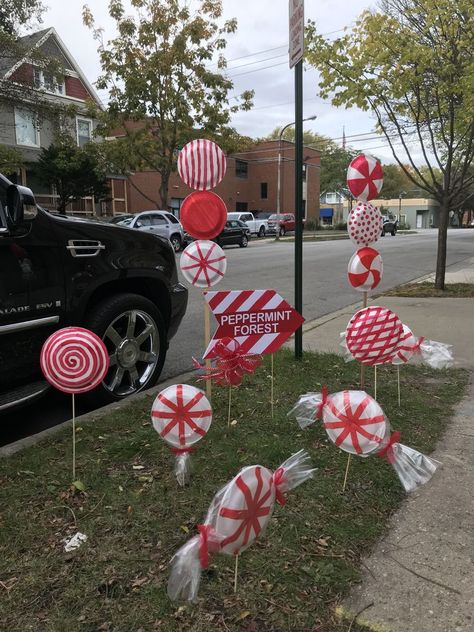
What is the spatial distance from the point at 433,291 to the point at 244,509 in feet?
29.3

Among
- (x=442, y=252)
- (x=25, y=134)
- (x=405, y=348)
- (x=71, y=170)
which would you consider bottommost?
(x=405, y=348)

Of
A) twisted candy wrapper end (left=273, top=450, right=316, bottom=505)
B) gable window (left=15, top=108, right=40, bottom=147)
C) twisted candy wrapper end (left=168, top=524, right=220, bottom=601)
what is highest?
gable window (left=15, top=108, right=40, bottom=147)

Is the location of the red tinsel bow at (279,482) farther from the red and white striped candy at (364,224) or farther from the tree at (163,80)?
the tree at (163,80)

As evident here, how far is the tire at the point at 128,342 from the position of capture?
4012mm

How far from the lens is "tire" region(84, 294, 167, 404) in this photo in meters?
4.01

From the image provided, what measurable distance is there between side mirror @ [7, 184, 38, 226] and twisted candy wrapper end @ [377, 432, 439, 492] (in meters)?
2.42

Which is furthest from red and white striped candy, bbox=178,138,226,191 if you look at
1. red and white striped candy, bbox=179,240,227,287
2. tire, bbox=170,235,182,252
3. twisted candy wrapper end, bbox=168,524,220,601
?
tire, bbox=170,235,182,252

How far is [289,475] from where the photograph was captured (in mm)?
2250

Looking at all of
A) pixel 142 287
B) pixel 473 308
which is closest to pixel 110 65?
pixel 473 308

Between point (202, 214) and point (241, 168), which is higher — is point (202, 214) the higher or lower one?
the lower one

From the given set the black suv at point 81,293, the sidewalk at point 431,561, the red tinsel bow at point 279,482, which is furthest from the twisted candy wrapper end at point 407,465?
the black suv at point 81,293

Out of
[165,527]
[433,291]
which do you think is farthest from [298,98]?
[433,291]

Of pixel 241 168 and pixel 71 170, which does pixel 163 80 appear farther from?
pixel 241 168

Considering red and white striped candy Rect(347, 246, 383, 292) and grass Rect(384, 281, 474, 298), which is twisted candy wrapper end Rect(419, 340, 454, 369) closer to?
red and white striped candy Rect(347, 246, 383, 292)
